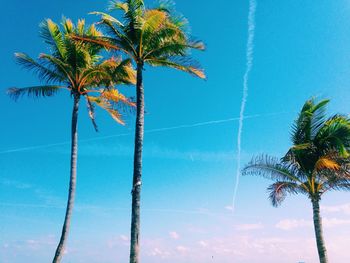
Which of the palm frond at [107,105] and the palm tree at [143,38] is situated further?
the palm frond at [107,105]

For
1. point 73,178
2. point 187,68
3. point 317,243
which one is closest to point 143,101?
point 187,68

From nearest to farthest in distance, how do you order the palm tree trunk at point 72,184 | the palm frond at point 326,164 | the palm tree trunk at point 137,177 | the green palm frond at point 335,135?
the palm tree trunk at point 137,177 → the palm frond at point 326,164 → the palm tree trunk at point 72,184 → the green palm frond at point 335,135

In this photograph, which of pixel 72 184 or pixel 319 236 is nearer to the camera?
pixel 319 236

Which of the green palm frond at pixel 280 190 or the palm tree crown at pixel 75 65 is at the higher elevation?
the palm tree crown at pixel 75 65

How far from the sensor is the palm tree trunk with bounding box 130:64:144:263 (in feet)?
53.9

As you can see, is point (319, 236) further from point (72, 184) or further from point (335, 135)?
point (72, 184)

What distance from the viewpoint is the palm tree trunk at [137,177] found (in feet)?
53.9

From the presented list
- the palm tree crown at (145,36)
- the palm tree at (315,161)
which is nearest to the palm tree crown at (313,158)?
the palm tree at (315,161)

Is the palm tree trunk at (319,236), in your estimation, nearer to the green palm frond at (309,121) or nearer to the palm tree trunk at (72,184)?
the green palm frond at (309,121)

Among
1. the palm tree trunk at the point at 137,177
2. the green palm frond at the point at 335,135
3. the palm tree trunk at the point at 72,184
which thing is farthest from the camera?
the green palm frond at the point at 335,135

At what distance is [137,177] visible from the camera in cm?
1736

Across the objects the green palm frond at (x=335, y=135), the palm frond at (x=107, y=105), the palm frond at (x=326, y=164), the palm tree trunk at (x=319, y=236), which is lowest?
the palm tree trunk at (x=319, y=236)

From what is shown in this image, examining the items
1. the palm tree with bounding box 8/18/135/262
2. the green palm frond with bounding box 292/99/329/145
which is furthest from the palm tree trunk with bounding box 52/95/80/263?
the green palm frond with bounding box 292/99/329/145

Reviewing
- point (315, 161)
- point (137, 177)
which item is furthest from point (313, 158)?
point (137, 177)
